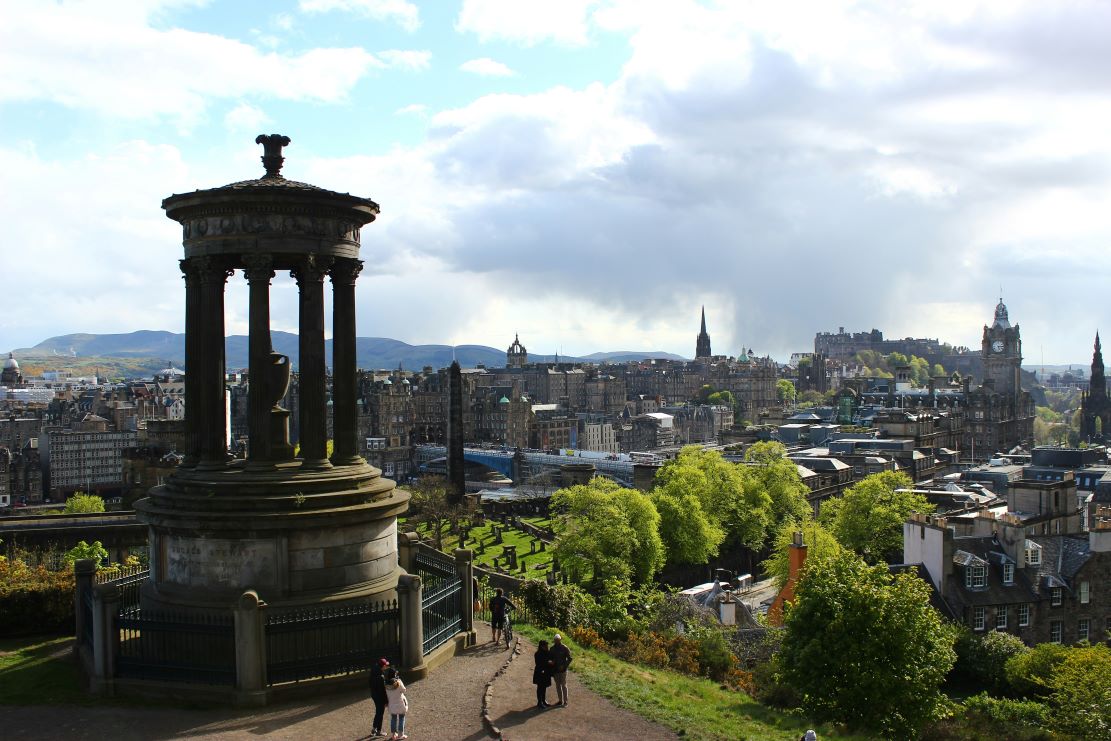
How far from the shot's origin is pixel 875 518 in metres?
56.3

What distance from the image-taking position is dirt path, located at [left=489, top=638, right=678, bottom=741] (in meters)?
15.9

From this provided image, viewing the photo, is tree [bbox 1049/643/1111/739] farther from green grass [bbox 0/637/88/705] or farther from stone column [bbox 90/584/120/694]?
green grass [bbox 0/637/88/705]

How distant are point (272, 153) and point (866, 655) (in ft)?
61.7

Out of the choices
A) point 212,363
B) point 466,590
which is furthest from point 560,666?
point 212,363

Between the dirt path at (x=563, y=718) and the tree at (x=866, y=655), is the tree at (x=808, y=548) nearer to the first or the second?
the tree at (x=866, y=655)

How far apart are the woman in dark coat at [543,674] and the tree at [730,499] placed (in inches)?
1828

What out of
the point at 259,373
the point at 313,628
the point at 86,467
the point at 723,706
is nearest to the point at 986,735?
the point at 723,706

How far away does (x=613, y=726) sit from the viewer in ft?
53.8

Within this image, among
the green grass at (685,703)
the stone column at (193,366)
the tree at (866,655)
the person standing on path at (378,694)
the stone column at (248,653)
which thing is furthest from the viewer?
the tree at (866,655)

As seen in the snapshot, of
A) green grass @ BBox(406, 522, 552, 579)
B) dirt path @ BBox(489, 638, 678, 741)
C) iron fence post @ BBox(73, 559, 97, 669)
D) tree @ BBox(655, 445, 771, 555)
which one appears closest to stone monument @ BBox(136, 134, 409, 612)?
iron fence post @ BBox(73, 559, 97, 669)

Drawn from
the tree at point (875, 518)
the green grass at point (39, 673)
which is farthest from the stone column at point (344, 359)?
the tree at point (875, 518)

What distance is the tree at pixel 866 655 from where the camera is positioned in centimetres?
2453

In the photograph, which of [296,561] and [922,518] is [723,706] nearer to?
[296,561]

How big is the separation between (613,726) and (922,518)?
107 feet
